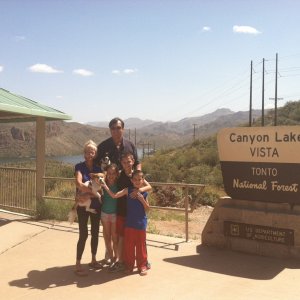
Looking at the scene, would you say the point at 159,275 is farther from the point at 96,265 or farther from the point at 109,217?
the point at 109,217

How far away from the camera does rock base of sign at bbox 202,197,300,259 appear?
19.6ft

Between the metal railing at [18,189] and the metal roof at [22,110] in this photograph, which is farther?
the metal railing at [18,189]

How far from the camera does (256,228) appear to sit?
20.5 ft

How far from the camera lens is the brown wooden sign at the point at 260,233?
5996 millimetres

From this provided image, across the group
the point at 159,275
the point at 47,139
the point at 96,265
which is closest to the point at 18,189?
the point at 96,265

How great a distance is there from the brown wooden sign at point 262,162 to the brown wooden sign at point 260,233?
437 millimetres

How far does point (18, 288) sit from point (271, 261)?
10.9 ft

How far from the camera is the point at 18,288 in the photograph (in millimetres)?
5066

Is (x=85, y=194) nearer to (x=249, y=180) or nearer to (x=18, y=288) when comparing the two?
(x=18, y=288)

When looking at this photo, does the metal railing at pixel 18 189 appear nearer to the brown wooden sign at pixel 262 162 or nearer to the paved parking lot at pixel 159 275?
the paved parking lot at pixel 159 275

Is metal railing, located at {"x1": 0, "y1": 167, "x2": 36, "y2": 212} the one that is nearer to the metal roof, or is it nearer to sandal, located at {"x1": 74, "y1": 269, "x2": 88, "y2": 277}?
the metal roof

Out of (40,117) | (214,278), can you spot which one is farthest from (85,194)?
(40,117)

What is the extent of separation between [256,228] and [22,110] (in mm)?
4968

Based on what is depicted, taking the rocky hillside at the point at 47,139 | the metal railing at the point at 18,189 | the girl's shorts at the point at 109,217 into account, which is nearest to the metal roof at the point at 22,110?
the metal railing at the point at 18,189
